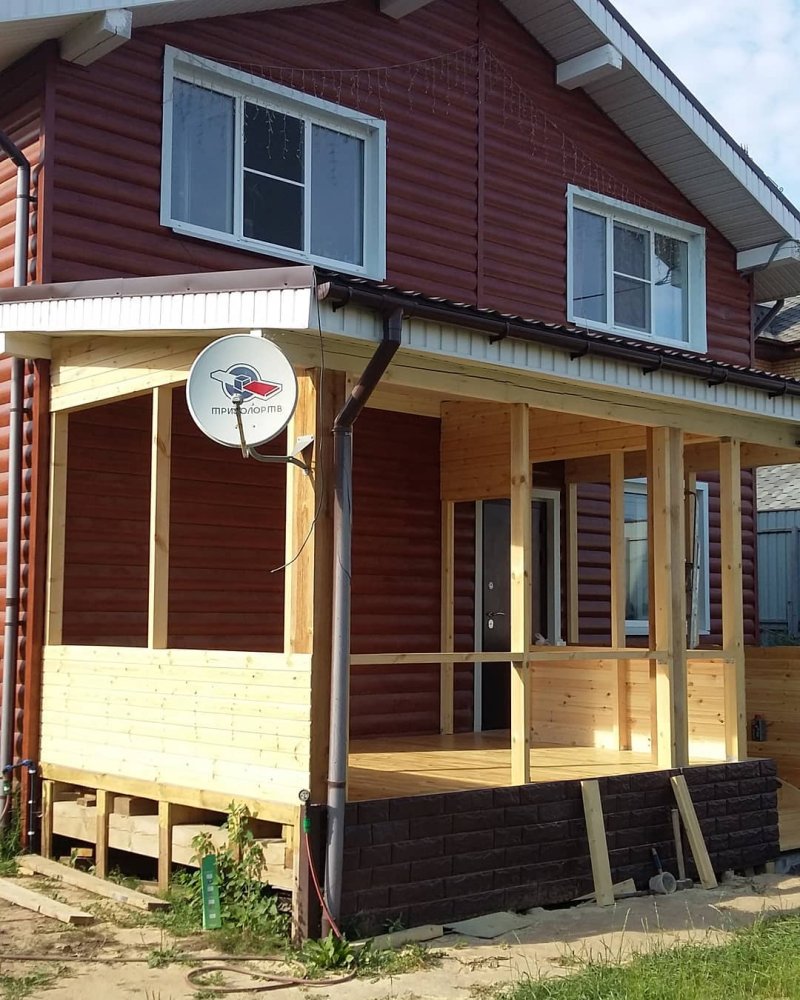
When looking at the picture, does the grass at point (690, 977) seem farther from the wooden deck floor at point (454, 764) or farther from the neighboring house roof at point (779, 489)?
the neighboring house roof at point (779, 489)

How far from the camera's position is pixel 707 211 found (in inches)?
535

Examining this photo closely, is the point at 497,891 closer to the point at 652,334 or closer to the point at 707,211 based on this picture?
the point at 652,334

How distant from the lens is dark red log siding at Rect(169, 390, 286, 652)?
9.35m

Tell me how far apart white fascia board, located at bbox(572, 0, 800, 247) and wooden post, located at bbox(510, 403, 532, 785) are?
5.62 metres

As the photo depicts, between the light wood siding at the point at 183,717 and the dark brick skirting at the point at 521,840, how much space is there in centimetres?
56

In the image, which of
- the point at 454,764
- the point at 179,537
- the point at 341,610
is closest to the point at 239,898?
the point at 341,610

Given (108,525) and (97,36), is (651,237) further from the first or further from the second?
(108,525)

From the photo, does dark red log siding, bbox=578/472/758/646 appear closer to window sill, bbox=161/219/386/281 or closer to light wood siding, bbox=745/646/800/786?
light wood siding, bbox=745/646/800/786

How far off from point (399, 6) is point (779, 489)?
49.9 feet

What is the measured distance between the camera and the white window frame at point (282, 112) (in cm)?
925

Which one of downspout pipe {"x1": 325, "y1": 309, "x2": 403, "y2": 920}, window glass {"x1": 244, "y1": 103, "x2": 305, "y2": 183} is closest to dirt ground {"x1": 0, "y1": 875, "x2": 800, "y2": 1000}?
downspout pipe {"x1": 325, "y1": 309, "x2": 403, "y2": 920}

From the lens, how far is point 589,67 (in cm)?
1205

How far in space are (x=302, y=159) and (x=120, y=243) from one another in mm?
2084

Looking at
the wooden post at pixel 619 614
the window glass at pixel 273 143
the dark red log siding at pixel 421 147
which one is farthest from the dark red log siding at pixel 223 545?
the wooden post at pixel 619 614
